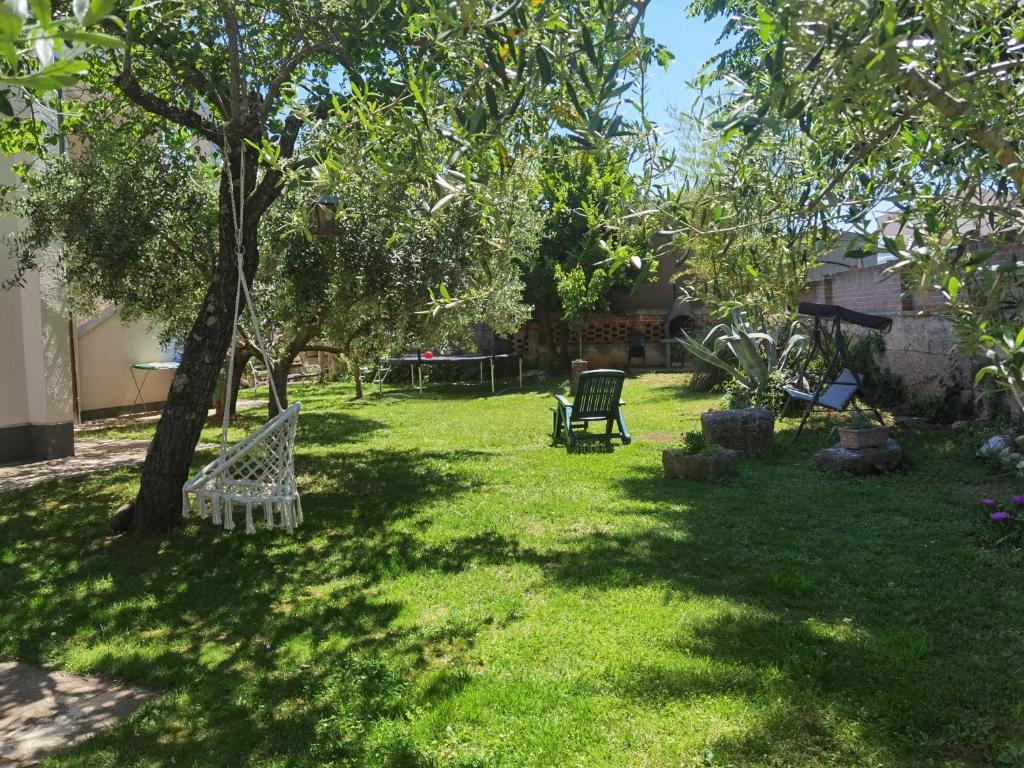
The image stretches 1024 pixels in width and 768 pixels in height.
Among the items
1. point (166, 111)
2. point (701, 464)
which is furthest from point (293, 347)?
point (701, 464)

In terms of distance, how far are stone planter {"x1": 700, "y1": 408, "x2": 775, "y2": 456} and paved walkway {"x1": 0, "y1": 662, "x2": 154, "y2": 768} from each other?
21.6 feet

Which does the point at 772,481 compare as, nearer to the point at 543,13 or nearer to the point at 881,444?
the point at 881,444

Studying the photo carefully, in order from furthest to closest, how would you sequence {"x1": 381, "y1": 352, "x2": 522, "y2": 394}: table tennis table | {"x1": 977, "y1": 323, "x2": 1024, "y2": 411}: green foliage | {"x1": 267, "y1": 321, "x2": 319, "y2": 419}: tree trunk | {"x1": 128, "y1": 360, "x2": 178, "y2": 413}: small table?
{"x1": 381, "y1": 352, "x2": 522, "y2": 394}: table tennis table, {"x1": 128, "y1": 360, "x2": 178, "y2": 413}: small table, {"x1": 267, "y1": 321, "x2": 319, "y2": 419}: tree trunk, {"x1": 977, "y1": 323, "x2": 1024, "y2": 411}: green foliage

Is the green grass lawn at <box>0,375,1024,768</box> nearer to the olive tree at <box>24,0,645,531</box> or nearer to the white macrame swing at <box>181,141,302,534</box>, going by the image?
the white macrame swing at <box>181,141,302,534</box>

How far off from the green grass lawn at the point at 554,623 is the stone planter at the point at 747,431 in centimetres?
92

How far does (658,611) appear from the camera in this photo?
4246mm

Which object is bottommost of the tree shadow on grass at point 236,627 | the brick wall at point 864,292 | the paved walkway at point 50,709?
the paved walkway at point 50,709

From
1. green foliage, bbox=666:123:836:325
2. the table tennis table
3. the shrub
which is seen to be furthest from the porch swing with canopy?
the table tennis table

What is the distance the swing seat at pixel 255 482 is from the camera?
4742 mm

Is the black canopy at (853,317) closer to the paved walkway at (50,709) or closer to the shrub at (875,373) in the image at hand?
the shrub at (875,373)

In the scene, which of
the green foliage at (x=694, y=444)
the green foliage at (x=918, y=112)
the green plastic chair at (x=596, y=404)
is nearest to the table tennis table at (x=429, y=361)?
the green plastic chair at (x=596, y=404)

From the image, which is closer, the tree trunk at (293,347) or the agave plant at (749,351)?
the tree trunk at (293,347)

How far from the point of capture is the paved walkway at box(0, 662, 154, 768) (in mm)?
3213

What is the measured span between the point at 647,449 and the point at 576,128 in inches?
270
